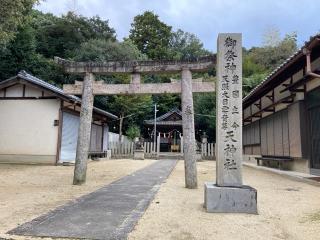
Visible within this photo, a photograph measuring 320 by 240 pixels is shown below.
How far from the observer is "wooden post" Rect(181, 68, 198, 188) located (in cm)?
1042

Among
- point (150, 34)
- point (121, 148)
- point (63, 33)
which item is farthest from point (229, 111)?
point (150, 34)

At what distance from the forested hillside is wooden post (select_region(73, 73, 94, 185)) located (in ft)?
55.3

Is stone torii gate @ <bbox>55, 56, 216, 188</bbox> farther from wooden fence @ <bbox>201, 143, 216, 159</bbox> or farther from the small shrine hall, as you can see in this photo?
the small shrine hall

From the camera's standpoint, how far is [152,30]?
189ft

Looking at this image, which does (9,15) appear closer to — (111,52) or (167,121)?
(167,121)

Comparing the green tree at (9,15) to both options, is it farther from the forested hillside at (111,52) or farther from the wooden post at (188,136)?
the forested hillside at (111,52)

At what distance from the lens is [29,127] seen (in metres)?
19.2

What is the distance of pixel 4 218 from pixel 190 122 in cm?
614

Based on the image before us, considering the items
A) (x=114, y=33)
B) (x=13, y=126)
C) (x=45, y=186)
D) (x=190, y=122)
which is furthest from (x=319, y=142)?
(x=114, y=33)

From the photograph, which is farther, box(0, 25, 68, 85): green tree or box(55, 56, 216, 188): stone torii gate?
box(0, 25, 68, 85): green tree

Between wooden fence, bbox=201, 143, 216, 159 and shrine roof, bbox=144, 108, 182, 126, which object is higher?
shrine roof, bbox=144, 108, 182, 126

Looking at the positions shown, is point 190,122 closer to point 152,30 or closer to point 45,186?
point 45,186

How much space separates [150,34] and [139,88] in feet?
156

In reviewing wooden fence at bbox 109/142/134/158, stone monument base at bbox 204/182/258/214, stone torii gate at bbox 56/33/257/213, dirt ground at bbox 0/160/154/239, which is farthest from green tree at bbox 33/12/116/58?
stone monument base at bbox 204/182/258/214
